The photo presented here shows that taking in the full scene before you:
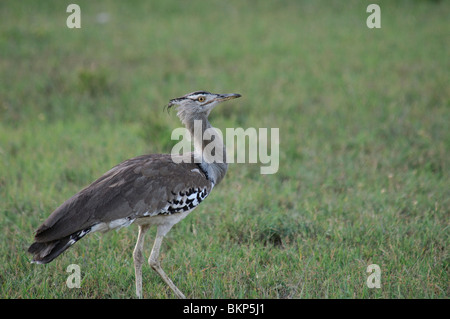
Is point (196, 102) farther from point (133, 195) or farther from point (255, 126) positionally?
point (255, 126)

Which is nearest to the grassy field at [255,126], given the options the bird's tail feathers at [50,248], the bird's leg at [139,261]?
the bird's leg at [139,261]

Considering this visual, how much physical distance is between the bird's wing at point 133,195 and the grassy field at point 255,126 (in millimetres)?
504

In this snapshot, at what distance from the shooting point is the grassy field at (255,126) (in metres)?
3.59

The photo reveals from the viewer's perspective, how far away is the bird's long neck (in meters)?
3.77

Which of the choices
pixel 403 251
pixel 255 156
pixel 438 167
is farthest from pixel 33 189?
pixel 438 167

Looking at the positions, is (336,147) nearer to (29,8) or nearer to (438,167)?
(438,167)

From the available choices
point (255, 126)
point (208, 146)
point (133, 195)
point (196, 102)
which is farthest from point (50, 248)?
point (255, 126)

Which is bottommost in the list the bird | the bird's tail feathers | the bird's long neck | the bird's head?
the bird's tail feathers

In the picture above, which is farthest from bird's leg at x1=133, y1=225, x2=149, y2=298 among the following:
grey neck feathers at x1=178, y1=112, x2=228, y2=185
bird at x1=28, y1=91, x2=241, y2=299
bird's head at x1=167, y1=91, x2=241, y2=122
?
bird's head at x1=167, y1=91, x2=241, y2=122

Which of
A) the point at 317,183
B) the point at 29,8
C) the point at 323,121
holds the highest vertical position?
the point at 29,8

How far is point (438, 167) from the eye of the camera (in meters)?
5.29

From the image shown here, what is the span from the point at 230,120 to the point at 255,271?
320 cm

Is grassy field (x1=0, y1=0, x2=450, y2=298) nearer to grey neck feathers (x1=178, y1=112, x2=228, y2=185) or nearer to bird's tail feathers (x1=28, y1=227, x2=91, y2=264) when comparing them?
bird's tail feathers (x1=28, y1=227, x2=91, y2=264)

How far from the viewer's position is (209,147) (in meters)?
3.78
